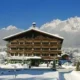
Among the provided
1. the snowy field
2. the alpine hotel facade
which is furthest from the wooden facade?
the snowy field

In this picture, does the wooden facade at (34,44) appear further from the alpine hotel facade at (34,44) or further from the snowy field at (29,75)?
the snowy field at (29,75)

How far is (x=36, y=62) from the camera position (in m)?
60.9

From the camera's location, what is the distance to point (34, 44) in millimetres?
66938

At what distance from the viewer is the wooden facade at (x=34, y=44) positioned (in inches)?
2612

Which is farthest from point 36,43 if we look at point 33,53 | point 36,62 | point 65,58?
point 65,58

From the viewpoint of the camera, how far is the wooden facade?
2612 inches

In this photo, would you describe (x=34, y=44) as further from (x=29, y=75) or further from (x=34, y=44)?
(x=29, y=75)

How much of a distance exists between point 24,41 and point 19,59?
189 inches

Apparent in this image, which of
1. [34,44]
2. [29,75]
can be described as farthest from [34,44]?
[29,75]

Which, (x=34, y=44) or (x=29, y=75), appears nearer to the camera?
(x=29, y=75)

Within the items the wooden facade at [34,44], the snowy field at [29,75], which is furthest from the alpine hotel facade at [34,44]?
the snowy field at [29,75]

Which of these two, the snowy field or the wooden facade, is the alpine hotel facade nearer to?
the wooden facade

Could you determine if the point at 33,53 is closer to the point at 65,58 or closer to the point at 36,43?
the point at 36,43

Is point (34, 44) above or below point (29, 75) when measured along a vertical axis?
above
